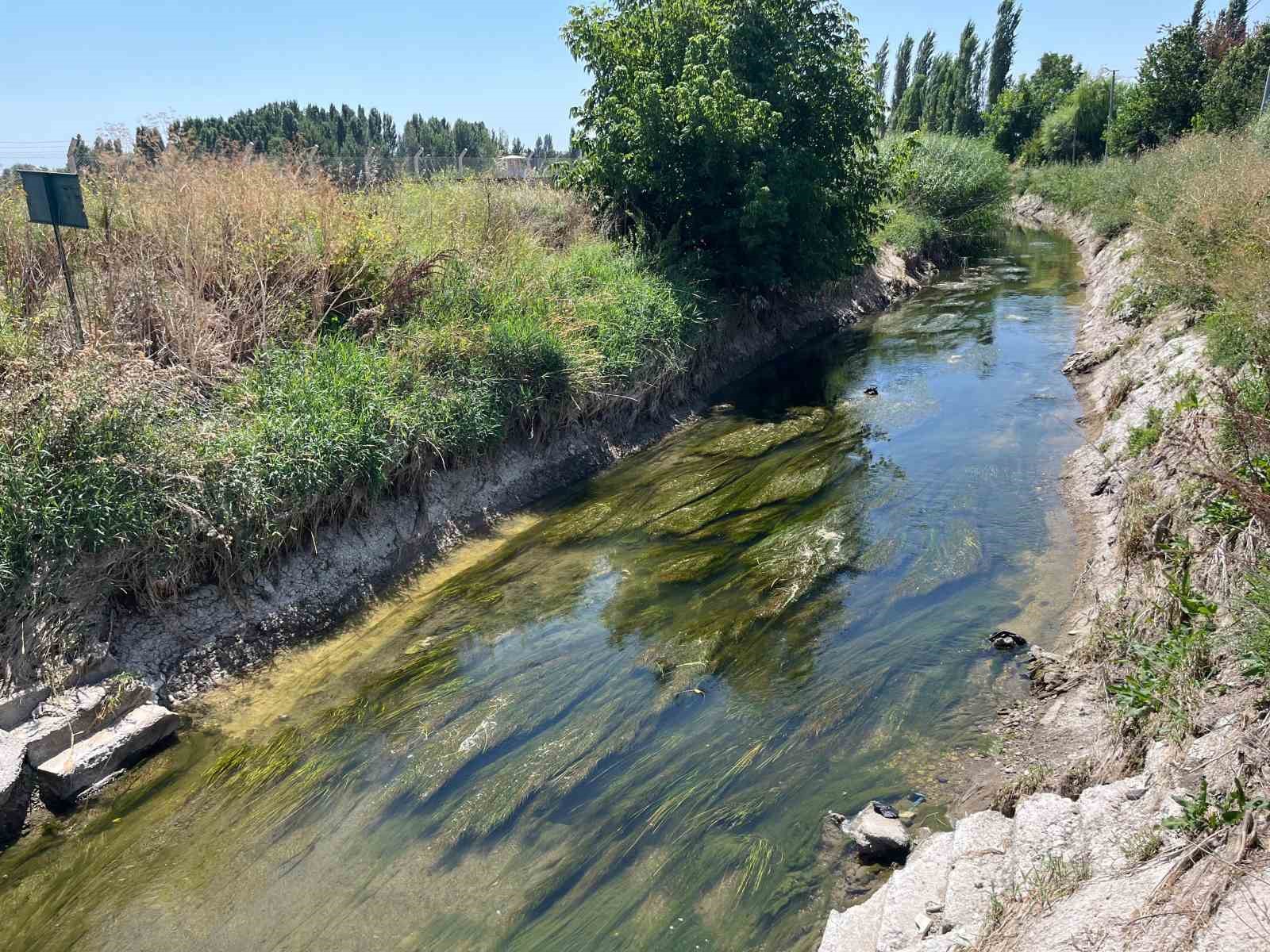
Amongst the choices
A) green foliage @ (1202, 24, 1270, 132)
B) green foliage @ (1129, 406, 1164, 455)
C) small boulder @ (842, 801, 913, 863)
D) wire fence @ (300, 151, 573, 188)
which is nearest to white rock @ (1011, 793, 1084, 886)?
small boulder @ (842, 801, 913, 863)

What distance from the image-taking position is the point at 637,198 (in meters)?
14.2

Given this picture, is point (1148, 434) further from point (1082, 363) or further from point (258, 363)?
point (258, 363)

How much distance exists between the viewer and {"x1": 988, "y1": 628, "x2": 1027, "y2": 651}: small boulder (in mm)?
5844

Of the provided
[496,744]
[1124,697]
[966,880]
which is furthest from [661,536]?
[966,880]

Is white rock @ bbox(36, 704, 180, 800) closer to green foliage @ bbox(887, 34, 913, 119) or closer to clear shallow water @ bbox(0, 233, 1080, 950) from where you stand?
clear shallow water @ bbox(0, 233, 1080, 950)

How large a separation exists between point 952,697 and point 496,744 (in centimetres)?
287

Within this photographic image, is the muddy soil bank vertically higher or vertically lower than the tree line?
lower

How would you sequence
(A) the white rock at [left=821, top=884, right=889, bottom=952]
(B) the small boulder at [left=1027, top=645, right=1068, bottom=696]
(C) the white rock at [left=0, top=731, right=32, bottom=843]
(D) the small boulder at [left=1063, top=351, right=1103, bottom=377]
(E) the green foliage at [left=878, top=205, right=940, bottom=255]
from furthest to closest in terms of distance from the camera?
(E) the green foliage at [left=878, top=205, right=940, bottom=255] < (D) the small boulder at [left=1063, top=351, right=1103, bottom=377] < (B) the small boulder at [left=1027, top=645, right=1068, bottom=696] < (C) the white rock at [left=0, top=731, right=32, bottom=843] < (A) the white rock at [left=821, top=884, right=889, bottom=952]

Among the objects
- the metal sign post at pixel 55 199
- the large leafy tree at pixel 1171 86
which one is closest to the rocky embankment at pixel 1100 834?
the metal sign post at pixel 55 199

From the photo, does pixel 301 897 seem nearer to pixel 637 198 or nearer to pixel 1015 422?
pixel 1015 422

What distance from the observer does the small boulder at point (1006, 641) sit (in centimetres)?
584

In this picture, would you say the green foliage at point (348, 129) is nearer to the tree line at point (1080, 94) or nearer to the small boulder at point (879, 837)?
the tree line at point (1080, 94)

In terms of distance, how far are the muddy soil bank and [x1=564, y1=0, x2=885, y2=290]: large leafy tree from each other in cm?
369

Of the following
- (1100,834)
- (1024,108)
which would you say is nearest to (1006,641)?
(1100,834)
